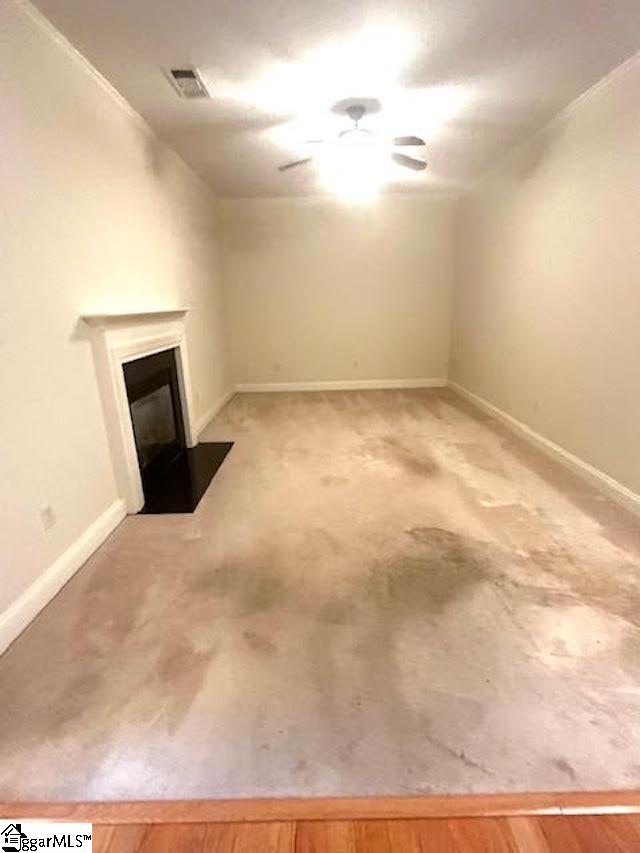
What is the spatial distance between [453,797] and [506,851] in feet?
0.57

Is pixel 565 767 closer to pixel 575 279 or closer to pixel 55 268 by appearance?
pixel 55 268

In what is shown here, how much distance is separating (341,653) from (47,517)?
149 cm

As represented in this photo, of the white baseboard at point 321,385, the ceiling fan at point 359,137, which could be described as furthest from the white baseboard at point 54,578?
the white baseboard at point 321,385

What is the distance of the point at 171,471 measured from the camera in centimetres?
371

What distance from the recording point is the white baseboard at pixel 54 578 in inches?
73.5

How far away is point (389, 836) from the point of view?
1.10 m

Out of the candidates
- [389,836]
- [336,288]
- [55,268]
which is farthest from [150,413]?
[336,288]

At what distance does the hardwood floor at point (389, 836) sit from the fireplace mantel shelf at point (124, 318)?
7.49 ft

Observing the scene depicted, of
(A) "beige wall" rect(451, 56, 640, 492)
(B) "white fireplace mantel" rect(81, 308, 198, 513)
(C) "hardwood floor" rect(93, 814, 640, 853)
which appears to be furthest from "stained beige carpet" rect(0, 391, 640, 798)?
(A) "beige wall" rect(451, 56, 640, 492)

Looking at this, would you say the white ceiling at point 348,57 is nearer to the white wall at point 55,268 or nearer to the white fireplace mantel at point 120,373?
the white wall at point 55,268

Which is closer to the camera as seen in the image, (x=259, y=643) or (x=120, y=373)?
(x=259, y=643)

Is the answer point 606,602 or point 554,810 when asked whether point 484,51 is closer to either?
point 606,602

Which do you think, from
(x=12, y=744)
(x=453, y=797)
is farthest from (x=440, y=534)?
(x=12, y=744)

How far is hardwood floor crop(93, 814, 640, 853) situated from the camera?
1071 mm
